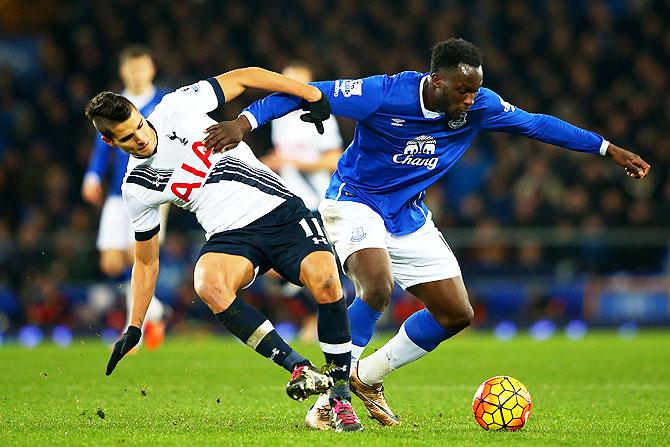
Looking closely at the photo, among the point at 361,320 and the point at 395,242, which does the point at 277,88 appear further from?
the point at 361,320

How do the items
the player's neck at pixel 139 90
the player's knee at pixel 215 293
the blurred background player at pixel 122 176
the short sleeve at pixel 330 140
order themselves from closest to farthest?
the player's knee at pixel 215 293, the blurred background player at pixel 122 176, the player's neck at pixel 139 90, the short sleeve at pixel 330 140

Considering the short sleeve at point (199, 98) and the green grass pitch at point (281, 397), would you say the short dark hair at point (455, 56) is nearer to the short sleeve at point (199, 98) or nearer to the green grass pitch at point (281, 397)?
the short sleeve at point (199, 98)

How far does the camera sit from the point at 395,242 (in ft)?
21.5

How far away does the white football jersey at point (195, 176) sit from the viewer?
5891mm

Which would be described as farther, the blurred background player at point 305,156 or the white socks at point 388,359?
the blurred background player at point 305,156

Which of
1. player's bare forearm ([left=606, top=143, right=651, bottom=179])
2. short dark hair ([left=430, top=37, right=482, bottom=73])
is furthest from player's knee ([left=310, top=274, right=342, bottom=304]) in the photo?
player's bare forearm ([left=606, top=143, right=651, bottom=179])

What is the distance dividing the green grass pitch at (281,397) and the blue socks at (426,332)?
40 centimetres

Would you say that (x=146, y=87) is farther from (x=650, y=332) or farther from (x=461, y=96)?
(x=650, y=332)

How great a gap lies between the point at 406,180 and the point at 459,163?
31.2 ft

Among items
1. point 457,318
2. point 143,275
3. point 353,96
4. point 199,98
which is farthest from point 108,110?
point 457,318

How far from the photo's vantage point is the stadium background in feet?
46.7

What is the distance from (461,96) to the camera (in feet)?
20.0

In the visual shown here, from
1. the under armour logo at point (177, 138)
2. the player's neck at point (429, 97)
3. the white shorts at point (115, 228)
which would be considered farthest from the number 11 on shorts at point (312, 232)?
the white shorts at point (115, 228)

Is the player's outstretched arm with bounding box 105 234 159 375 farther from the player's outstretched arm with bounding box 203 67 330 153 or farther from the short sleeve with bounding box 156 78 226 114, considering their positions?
the player's outstretched arm with bounding box 203 67 330 153
